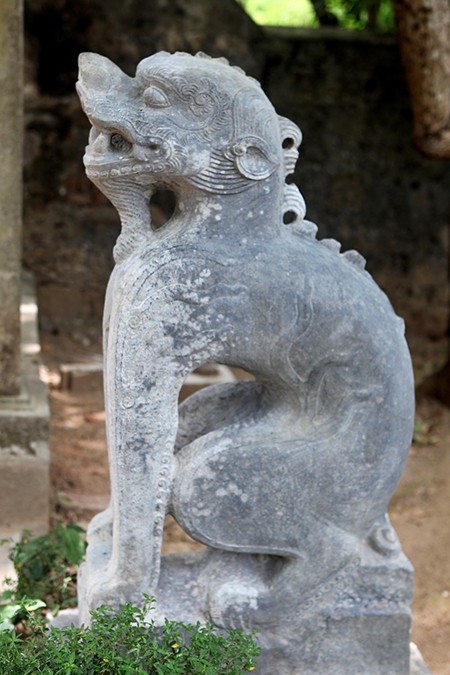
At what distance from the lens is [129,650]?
7.93ft

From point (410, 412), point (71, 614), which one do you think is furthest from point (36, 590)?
point (410, 412)

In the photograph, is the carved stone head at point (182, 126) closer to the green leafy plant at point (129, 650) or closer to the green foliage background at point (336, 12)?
the green leafy plant at point (129, 650)

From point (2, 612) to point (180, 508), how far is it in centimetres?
78

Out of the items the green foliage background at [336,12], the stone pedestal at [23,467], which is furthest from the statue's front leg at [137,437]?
the green foliage background at [336,12]

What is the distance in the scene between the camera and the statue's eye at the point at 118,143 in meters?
2.54

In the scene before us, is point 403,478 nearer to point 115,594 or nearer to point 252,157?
point 115,594

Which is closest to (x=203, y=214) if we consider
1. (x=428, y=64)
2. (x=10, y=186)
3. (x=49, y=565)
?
(x=49, y=565)

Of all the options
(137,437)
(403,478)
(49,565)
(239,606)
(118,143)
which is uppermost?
(118,143)

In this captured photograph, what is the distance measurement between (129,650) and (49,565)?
1.15m

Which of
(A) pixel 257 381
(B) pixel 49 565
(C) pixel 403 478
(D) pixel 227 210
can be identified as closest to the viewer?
(D) pixel 227 210

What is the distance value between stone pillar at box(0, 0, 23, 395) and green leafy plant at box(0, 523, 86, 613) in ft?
3.03

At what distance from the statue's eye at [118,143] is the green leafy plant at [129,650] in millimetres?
1101

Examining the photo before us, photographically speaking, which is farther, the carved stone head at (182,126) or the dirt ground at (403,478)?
the dirt ground at (403,478)

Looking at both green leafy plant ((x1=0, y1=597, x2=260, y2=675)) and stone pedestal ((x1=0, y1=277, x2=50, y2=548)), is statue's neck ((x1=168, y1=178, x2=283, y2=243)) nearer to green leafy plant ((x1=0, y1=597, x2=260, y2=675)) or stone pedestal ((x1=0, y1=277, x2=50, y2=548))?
green leafy plant ((x1=0, y1=597, x2=260, y2=675))
